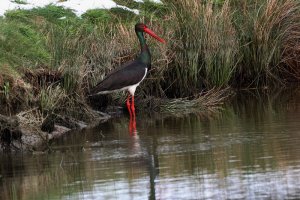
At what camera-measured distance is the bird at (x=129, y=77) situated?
18500 millimetres

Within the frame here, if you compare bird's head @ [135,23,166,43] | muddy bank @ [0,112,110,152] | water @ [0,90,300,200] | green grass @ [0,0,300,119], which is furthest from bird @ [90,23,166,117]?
muddy bank @ [0,112,110,152]

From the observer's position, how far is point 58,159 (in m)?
13.8

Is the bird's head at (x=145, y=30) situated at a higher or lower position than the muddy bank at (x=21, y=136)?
higher

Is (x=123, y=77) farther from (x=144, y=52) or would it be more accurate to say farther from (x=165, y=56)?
(x=165, y=56)

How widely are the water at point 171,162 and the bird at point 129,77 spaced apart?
3.61ft

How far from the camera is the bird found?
60.7 feet

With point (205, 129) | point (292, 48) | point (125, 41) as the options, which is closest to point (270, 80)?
point (292, 48)

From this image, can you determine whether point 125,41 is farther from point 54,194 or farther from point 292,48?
point 54,194

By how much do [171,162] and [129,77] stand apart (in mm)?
6001

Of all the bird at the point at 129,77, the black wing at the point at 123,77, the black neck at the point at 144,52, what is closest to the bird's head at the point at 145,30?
the black neck at the point at 144,52

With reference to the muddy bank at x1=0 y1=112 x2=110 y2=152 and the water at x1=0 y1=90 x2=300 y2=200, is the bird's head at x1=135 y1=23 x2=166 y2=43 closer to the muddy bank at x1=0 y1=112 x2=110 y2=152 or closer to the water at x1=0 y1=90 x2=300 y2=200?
the water at x1=0 y1=90 x2=300 y2=200

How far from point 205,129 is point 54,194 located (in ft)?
16.4

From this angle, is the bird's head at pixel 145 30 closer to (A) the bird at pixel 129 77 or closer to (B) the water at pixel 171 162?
(A) the bird at pixel 129 77

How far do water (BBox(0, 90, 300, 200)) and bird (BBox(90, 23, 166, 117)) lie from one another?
1101 millimetres
